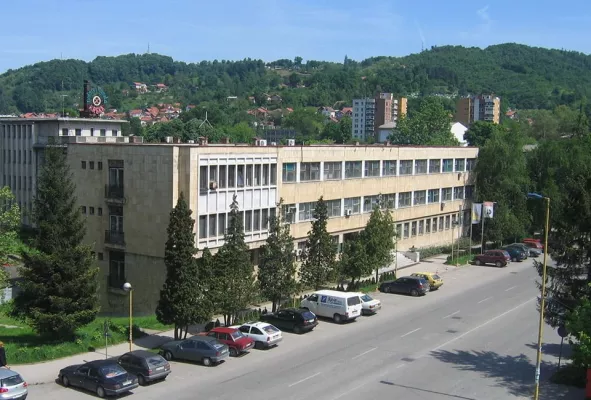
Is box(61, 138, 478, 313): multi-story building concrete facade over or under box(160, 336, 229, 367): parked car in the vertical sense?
over

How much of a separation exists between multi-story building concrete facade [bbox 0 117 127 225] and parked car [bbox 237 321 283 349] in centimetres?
3000

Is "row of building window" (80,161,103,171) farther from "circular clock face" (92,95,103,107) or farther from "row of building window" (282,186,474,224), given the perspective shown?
"circular clock face" (92,95,103,107)

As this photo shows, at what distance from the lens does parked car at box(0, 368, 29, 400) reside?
2534 cm

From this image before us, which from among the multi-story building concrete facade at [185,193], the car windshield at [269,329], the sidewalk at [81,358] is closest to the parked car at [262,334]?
the car windshield at [269,329]

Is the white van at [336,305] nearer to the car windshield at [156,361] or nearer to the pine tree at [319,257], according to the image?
the pine tree at [319,257]

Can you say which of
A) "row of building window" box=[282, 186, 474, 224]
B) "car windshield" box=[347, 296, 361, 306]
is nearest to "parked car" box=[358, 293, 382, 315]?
"car windshield" box=[347, 296, 361, 306]

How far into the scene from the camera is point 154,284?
141ft

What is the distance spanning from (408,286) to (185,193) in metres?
18.4

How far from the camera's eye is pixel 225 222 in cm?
4453

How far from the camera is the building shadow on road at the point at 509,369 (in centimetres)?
2897

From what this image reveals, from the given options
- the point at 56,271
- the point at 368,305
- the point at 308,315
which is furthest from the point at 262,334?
the point at 56,271

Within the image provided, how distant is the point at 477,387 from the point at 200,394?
39.1ft

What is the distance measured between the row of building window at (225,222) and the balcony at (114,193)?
19.3ft

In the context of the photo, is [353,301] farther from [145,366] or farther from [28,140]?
[28,140]
